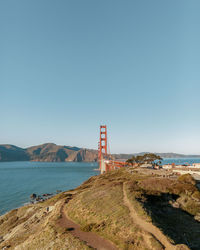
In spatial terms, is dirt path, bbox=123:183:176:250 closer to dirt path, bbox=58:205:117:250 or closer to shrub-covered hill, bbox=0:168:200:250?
shrub-covered hill, bbox=0:168:200:250

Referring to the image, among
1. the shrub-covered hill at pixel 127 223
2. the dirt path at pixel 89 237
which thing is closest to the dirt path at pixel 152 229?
the shrub-covered hill at pixel 127 223

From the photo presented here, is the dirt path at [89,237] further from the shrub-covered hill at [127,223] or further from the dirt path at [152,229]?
the dirt path at [152,229]

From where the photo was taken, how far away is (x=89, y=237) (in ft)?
46.2

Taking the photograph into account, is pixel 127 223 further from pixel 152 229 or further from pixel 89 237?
pixel 89 237

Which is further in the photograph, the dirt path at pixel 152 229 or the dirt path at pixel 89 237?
the dirt path at pixel 89 237

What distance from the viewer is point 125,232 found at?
1359 cm

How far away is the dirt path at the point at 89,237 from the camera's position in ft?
41.3

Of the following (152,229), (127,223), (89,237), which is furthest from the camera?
(127,223)

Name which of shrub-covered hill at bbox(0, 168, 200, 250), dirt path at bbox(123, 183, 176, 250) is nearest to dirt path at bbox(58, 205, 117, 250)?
shrub-covered hill at bbox(0, 168, 200, 250)

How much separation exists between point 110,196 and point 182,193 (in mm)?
11331

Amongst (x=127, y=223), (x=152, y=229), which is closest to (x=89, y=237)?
(x=127, y=223)

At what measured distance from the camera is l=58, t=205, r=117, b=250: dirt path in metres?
12.6

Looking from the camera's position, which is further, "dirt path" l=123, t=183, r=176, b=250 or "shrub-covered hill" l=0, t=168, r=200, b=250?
"shrub-covered hill" l=0, t=168, r=200, b=250

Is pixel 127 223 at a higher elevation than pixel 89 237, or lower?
higher
